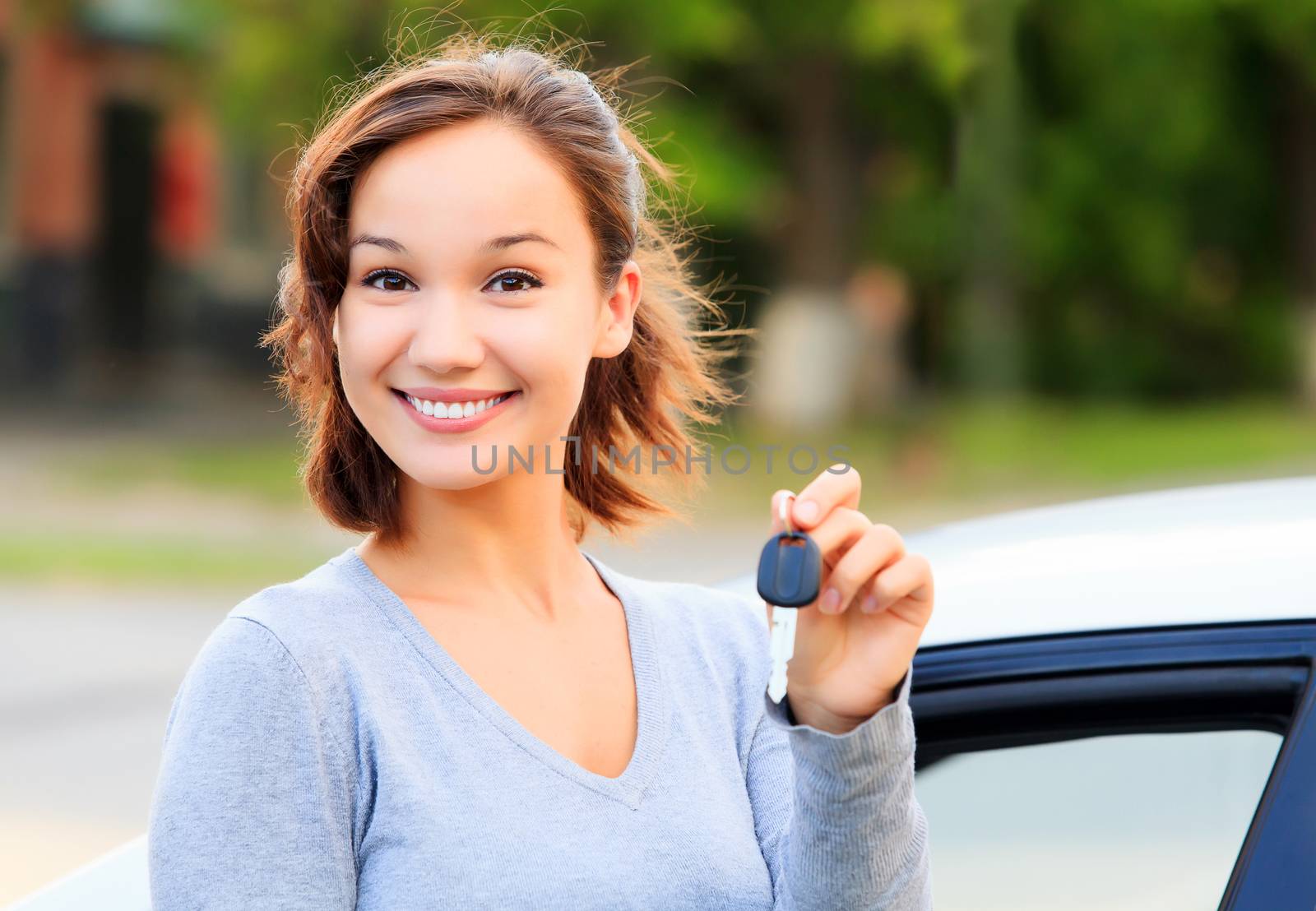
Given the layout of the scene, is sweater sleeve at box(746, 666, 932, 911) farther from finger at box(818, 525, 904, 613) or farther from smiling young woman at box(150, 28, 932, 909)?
finger at box(818, 525, 904, 613)

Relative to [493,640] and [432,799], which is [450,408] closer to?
[493,640]

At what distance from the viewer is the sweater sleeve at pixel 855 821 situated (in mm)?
1335

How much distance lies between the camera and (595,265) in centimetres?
161

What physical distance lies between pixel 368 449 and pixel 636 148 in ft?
1.63

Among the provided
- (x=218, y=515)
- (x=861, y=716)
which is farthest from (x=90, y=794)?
(x=218, y=515)

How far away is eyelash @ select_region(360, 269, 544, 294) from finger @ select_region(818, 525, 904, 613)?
427mm

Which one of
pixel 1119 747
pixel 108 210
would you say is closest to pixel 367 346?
pixel 1119 747

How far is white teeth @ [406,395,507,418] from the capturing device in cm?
147

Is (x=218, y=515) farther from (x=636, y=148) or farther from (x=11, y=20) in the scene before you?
(x=636, y=148)

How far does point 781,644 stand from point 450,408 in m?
0.40

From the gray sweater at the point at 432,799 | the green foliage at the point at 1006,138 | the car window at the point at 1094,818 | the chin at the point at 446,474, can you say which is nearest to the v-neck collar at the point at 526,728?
the gray sweater at the point at 432,799

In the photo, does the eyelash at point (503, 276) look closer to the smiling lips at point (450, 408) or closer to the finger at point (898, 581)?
the smiling lips at point (450, 408)

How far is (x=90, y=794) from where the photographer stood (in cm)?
570

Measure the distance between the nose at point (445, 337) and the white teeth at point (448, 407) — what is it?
1.3 inches
